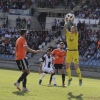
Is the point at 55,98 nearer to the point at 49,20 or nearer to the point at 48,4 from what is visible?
the point at 49,20

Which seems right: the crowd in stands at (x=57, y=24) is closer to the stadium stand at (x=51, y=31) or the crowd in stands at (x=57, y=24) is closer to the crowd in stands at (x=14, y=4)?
the stadium stand at (x=51, y=31)

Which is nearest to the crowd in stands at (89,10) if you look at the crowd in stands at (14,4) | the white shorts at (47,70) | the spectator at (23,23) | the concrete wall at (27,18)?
the concrete wall at (27,18)

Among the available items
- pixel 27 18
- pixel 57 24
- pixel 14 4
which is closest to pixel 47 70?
pixel 57 24

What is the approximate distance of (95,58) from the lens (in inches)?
1222

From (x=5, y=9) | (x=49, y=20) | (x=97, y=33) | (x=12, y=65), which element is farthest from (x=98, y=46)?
(x=5, y=9)

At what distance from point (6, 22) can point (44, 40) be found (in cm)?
798

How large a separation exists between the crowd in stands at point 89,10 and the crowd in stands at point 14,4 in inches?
309

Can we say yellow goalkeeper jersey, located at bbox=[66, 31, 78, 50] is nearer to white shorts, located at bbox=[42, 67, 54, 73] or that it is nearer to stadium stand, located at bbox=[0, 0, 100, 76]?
white shorts, located at bbox=[42, 67, 54, 73]

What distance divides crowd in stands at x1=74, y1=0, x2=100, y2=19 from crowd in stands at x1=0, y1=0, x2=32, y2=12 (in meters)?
7.85

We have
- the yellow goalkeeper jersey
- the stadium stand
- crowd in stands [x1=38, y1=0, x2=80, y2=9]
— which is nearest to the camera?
the yellow goalkeeper jersey

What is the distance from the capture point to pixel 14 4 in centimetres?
4647

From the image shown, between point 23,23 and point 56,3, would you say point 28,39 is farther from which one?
point 56,3

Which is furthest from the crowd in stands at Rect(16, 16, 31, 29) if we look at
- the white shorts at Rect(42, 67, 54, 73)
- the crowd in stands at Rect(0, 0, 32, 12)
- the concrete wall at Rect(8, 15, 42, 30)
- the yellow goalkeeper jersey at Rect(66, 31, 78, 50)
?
the yellow goalkeeper jersey at Rect(66, 31, 78, 50)

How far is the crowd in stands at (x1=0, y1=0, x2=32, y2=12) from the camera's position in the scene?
46.0 metres
